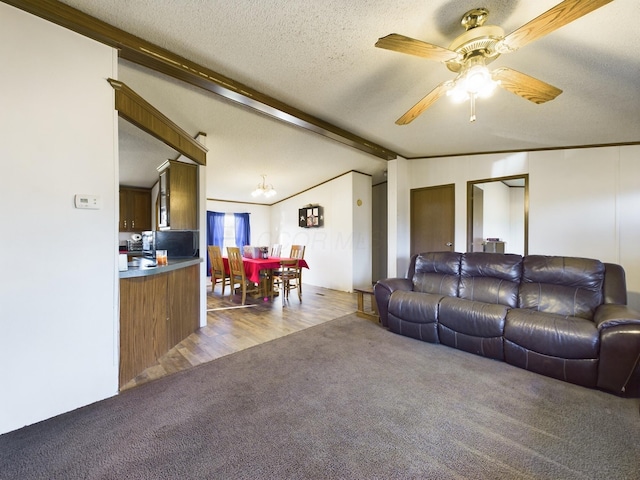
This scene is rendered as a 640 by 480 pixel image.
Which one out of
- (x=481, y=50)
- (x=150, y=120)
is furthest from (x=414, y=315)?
(x=150, y=120)

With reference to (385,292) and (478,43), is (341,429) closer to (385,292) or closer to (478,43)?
(385,292)

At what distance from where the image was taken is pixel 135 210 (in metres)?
3.75

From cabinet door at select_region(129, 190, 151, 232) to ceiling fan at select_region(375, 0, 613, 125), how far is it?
3603 mm

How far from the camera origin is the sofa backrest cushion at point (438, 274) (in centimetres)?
316

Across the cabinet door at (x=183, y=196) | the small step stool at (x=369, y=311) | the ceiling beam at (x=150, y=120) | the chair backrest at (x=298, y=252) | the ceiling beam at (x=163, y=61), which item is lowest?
the small step stool at (x=369, y=311)

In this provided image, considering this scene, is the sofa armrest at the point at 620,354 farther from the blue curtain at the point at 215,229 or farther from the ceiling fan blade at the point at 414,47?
the blue curtain at the point at 215,229

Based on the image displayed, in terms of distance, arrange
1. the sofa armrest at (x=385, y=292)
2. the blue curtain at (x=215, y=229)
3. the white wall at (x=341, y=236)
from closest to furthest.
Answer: the sofa armrest at (x=385, y=292)
the white wall at (x=341, y=236)
the blue curtain at (x=215, y=229)

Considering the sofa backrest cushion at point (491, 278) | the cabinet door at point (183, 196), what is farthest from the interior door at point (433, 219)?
the cabinet door at point (183, 196)

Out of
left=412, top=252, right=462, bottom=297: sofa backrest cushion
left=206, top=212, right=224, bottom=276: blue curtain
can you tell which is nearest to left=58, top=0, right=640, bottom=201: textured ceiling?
left=412, top=252, right=462, bottom=297: sofa backrest cushion

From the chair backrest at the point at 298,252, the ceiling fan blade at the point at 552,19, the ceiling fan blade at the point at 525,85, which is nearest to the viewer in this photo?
the ceiling fan blade at the point at 552,19

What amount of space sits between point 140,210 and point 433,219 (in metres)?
4.86

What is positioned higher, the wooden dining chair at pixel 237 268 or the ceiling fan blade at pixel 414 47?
the ceiling fan blade at pixel 414 47

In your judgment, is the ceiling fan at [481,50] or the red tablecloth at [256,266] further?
the red tablecloth at [256,266]

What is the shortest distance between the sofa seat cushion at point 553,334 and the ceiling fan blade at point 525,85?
172 centimetres
